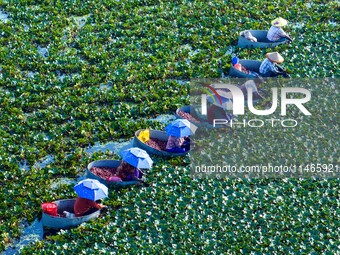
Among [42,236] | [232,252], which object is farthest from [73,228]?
[232,252]

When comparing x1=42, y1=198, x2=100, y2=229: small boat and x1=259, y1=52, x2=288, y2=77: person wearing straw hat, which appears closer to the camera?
x1=42, y1=198, x2=100, y2=229: small boat

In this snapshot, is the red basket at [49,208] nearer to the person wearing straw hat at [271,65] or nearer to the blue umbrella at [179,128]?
the blue umbrella at [179,128]

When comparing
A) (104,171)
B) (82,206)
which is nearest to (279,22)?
(104,171)

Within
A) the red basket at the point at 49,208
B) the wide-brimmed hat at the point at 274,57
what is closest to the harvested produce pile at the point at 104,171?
the red basket at the point at 49,208

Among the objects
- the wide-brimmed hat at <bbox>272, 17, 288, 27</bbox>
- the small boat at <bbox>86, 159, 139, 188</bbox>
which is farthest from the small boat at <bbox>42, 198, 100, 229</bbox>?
the wide-brimmed hat at <bbox>272, 17, 288, 27</bbox>

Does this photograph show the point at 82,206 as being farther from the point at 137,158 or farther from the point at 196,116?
the point at 196,116

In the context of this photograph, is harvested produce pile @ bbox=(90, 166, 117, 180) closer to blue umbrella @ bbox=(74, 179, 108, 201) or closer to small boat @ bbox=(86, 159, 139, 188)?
small boat @ bbox=(86, 159, 139, 188)
